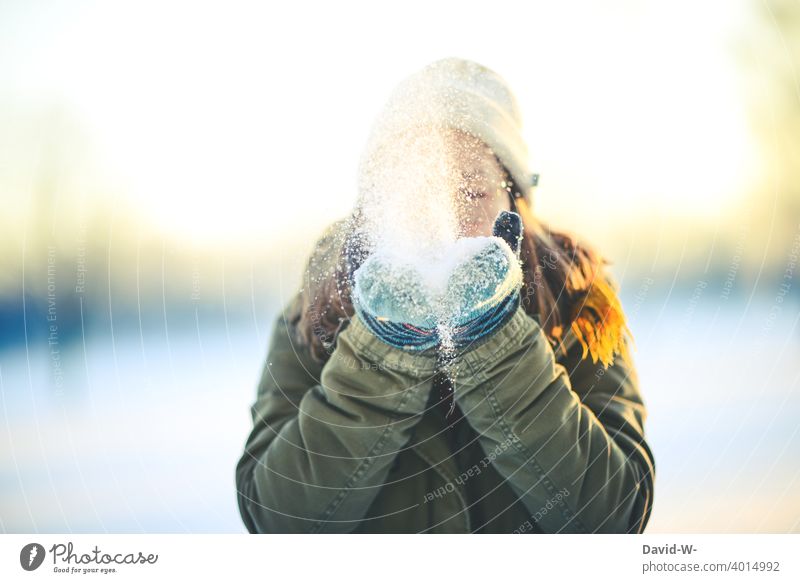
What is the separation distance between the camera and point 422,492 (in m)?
0.58

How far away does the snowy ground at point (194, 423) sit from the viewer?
0.60 m

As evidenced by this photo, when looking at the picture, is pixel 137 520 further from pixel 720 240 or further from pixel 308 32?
pixel 720 240

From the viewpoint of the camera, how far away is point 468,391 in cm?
56

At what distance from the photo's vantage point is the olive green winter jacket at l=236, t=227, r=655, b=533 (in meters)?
0.54

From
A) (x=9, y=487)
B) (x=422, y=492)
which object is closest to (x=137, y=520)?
(x=9, y=487)

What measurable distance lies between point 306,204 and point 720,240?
37 cm

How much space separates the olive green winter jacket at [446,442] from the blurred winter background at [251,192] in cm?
4
